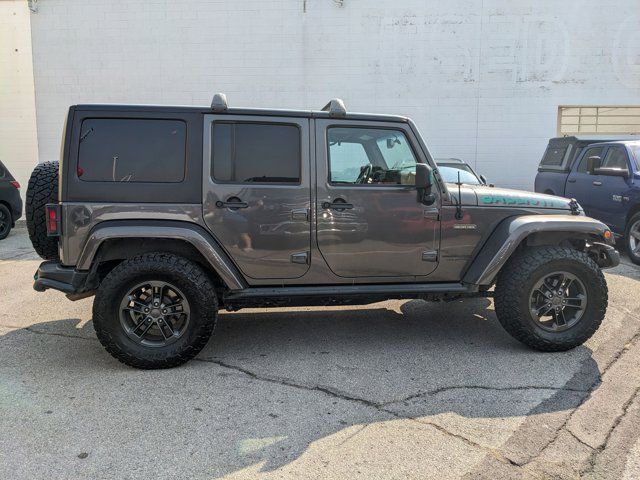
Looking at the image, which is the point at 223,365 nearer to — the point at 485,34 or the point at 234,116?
the point at 234,116

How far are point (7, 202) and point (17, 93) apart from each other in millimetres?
4013

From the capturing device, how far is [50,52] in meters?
12.2

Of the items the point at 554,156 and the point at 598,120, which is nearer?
the point at 554,156

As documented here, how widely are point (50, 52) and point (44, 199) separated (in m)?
10.3

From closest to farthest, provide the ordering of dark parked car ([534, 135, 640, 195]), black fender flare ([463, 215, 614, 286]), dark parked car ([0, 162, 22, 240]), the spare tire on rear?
the spare tire on rear, black fender flare ([463, 215, 614, 286]), dark parked car ([534, 135, 640, 195]), dark parked car ([0, 162, 22, 240])

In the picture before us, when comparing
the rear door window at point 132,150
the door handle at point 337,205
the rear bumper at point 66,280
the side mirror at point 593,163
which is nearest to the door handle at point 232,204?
the rear door window at point 132,150

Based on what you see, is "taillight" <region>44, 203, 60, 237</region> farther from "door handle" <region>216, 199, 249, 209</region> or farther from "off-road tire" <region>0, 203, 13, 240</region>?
"off-road tire" <region>0, 203, 13, 240</region>

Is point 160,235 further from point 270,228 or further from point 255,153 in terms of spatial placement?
point 255,153

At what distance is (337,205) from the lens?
154 inches

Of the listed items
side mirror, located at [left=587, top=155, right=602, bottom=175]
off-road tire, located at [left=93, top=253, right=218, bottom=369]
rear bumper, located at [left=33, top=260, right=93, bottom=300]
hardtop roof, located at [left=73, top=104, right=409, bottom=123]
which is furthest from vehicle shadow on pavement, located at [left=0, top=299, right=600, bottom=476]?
side mirror, located at [left=587, top=155, right=602, bottom=175]

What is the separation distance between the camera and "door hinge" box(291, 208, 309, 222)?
3.88 meters

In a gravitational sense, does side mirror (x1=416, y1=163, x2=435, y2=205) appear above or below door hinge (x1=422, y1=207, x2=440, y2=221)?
above

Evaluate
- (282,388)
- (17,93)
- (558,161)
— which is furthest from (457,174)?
(17,93)

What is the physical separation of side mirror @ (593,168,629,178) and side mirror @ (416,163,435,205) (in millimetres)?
5223
